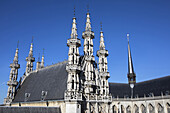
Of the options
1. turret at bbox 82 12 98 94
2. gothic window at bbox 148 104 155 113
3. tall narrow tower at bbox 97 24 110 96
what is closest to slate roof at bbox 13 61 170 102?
turret at bbox 82 12 98 94

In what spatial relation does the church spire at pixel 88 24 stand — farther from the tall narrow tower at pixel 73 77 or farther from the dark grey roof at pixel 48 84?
the dark grey roof at pixel 48 84

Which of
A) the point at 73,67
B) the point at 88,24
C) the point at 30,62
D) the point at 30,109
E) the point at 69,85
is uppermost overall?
the point at 88,24

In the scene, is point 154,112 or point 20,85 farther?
point 154,112

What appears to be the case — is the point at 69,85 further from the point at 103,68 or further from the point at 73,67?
the point at 103,68

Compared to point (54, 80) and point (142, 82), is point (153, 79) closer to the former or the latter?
point (142, 82)

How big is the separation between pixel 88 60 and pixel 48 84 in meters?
11.7

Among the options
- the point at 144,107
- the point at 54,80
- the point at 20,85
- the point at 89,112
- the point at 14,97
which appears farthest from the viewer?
the point at 144,107

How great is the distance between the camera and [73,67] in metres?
29.9

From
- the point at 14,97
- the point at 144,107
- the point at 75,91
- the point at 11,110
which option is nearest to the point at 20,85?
the point at 14,97

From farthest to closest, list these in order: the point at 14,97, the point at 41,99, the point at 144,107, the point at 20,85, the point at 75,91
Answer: the point at 144,107, the point at 20,85, the point at 14,97, the point at 41,99, the point at 75,91

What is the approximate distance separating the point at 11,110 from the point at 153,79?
66.2 metres

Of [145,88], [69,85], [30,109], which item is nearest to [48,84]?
[30,109]

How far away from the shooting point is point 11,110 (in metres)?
28.7

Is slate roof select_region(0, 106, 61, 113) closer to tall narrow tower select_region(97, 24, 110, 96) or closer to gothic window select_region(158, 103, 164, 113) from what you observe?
tall narrow tower select_region(97, 24, 110, 96)
